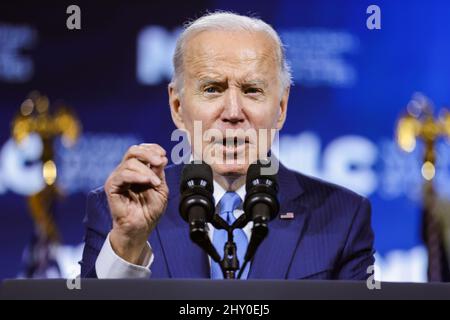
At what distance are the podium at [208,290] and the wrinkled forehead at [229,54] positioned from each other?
3.08 feet

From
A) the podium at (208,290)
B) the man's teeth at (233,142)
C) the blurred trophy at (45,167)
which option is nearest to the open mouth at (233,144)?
the man's teeth at (233,142)

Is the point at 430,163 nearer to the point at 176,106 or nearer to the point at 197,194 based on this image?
the point at 176,106

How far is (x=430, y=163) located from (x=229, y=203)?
1.29m

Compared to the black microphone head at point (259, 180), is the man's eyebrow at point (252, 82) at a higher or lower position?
higher

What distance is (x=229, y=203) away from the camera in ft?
7.28

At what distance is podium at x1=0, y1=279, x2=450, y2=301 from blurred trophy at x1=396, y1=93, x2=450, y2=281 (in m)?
1.70

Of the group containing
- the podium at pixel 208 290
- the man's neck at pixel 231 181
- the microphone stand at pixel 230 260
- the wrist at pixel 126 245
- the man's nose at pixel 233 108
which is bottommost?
the podium at pixel 208 290

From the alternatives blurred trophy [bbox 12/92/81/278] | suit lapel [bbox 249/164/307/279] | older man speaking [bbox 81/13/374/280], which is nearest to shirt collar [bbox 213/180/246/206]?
older man speaking [bbox 81/13/374/280]

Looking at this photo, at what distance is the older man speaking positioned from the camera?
6.63ft

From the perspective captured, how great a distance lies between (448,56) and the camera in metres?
3.37

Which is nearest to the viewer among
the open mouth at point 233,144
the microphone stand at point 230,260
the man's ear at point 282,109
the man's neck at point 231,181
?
the microphone stand at point 230,260

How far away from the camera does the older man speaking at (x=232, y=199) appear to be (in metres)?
2.02

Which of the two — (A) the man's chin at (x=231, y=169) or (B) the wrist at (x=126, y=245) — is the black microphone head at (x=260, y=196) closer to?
(B) the wrist at (x=126, y=245)
